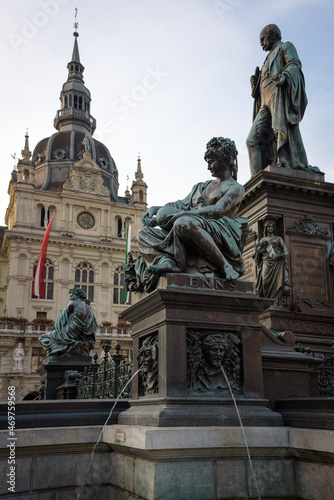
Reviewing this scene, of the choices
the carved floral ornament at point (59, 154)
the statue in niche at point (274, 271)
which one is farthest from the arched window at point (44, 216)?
the statue in niche at point (274, 271)

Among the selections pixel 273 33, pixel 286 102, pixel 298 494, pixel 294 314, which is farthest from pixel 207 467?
pixel 273 33

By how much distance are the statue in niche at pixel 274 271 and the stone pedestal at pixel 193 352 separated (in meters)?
2.76

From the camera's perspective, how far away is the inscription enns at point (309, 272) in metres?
7.63

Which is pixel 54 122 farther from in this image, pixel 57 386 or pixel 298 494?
pixel 298 494

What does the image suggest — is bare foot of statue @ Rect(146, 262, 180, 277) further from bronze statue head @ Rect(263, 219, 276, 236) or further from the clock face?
the clock face

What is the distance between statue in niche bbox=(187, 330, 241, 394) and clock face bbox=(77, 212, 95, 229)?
168 feet

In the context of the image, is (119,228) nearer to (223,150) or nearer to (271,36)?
(271,36)

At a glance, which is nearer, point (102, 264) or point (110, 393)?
point (110, 393)

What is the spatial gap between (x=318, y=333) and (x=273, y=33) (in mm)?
5448

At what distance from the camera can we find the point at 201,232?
462 cm

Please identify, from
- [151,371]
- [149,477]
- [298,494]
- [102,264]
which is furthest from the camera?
[102,264]

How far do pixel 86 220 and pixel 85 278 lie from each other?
21.6 ft

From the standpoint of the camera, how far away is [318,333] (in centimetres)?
738

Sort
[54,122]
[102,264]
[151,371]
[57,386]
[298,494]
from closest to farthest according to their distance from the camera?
[298,494], [151,371], [57,386], [102,264], [54,122]
